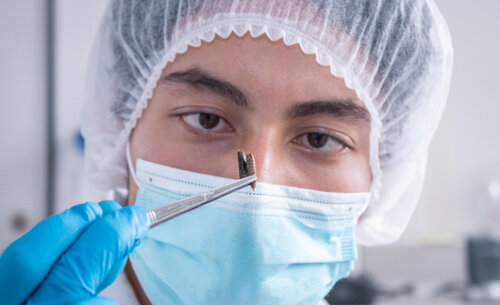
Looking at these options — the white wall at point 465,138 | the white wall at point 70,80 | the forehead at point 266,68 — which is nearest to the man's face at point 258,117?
the forehead at point 266,68

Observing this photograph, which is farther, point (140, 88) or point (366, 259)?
point (366, 259)

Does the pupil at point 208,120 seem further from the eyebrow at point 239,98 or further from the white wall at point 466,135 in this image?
the white wall at point 466,135

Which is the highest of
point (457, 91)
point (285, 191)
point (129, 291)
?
point (457, 91)

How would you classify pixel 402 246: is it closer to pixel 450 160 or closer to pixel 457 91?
pixel 450 160

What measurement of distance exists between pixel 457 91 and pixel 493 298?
1176 mm

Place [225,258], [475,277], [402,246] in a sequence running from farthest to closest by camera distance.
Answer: [402,246]
[475,277]
[225,258]

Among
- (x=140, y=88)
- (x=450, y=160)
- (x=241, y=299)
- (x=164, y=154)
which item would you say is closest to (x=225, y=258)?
(x=241, y=299)

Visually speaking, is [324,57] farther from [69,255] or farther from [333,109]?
[69,255]

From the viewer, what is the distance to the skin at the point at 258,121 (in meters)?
0.85

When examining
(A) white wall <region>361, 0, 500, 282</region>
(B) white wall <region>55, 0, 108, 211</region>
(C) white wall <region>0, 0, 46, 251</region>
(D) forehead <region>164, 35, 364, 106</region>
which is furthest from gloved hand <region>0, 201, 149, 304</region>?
(A) white wall <region>361, 0, 500, 282</region>

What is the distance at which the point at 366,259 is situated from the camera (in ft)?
7.93

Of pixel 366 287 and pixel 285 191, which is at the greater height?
pixel 285 191

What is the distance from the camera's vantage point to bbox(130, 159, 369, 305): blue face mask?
83cm

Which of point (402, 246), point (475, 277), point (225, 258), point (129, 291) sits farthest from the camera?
point (402, 246)
